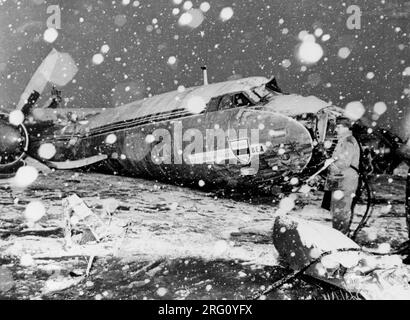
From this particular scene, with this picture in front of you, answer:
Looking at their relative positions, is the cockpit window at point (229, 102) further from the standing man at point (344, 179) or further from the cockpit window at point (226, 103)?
the standing man at point (344, 179)

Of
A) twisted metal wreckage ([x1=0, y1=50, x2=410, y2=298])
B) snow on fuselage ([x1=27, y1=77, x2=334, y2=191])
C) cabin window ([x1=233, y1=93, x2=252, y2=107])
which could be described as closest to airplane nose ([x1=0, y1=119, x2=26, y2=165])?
twisted metal wreckage ([x1=0, y1=50, x2=410, y2=298])

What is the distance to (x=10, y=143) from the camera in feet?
36.0

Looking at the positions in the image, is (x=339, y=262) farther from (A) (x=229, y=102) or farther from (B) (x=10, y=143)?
(B) (x=10, y=143)

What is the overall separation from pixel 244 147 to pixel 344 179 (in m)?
2.60

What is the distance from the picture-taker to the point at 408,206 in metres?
4.62

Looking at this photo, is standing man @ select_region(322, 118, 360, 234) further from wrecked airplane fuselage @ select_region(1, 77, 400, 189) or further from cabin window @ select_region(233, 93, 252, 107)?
cabin window @ select_region(233, 93, 252, 107)

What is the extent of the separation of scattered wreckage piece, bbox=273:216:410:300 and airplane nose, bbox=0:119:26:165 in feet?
33.4

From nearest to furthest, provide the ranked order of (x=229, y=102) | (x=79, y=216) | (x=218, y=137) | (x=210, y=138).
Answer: (x=79, y=216), (x=218, y=137), (x=210, y=138), (x=229, y=102)

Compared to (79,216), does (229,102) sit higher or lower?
higher

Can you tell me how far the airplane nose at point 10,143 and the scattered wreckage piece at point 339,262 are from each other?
10188mm

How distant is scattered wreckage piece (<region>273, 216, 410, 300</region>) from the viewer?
3389 millimetres

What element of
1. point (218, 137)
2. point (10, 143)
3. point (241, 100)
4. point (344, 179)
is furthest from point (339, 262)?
point (10, 143)

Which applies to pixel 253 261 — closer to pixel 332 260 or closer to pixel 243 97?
pixel 332 260
